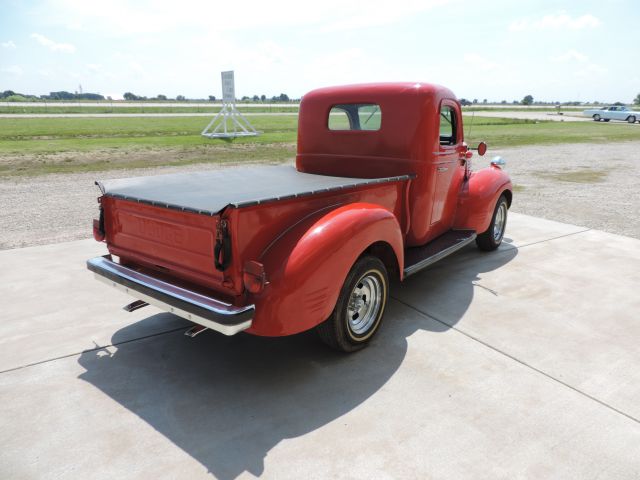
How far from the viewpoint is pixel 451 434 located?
269 cm

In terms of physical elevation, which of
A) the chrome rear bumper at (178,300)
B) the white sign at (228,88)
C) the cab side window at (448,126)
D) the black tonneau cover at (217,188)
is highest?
the white sign at (228,88)

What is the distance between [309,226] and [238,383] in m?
1.20

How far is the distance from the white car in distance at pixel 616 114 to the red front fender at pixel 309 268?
135 feet

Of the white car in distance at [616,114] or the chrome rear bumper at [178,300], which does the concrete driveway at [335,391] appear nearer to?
the chrome rear bumper at [178,300]

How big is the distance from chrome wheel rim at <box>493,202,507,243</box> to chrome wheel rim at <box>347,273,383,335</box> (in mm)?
2966

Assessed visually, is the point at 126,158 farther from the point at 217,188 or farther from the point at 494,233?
the point at 217,188

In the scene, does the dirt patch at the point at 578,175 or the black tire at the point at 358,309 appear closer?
the black tire at the point at 358,309

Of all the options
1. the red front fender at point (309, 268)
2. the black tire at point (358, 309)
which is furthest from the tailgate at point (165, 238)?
the black tire at point (358, 309)

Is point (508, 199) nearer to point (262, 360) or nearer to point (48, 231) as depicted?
point (262, 360)

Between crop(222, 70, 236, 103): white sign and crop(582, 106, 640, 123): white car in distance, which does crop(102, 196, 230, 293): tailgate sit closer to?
Answer: crop(222, 70, 236, 103): white sign

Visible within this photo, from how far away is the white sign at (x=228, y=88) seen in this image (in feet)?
67.6

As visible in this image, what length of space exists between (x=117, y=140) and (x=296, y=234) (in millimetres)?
16758

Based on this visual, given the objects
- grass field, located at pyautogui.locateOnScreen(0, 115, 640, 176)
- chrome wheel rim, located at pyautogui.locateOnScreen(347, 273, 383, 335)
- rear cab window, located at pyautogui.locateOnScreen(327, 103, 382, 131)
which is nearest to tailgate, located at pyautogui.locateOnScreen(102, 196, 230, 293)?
chrome wheel rim, located at pyautogui.locateOnScreen(347, 273, 383, 335)

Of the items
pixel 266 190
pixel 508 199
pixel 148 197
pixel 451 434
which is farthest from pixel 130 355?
Answer: pixel 508 199
